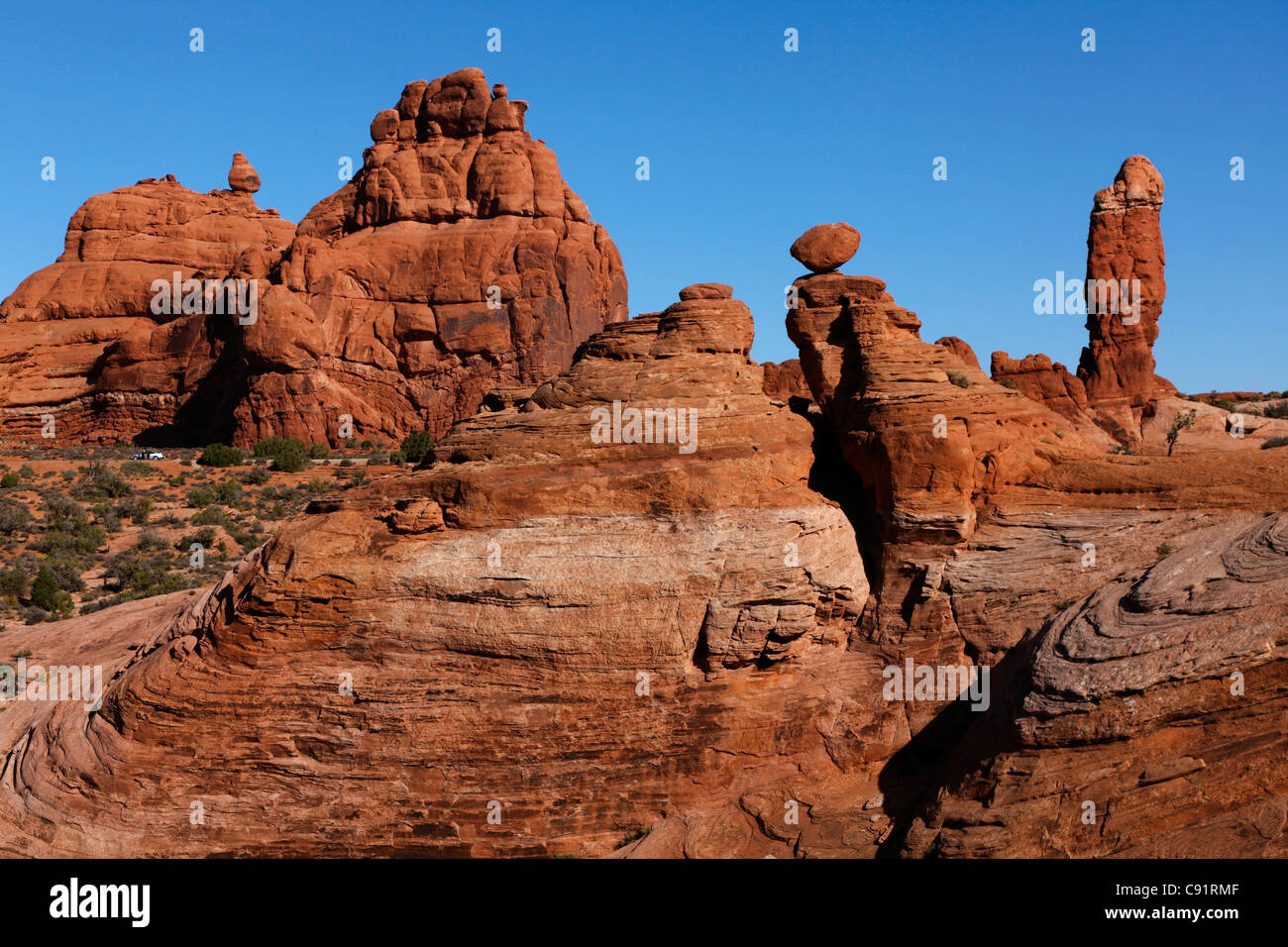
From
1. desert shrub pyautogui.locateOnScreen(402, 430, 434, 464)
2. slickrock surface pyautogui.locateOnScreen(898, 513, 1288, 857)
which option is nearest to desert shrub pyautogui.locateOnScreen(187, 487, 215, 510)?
desert shrub pyautogui.locateOnScreen(402, 430, 434, 464)

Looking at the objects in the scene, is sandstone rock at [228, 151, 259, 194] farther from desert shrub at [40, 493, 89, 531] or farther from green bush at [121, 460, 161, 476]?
desert shrub at [40, 493, 89, 531]

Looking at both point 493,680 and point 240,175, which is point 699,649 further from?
point 240,175

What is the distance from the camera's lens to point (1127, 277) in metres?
53.3

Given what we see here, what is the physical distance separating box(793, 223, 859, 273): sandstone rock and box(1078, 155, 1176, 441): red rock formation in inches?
1546

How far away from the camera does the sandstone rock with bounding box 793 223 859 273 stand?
18578 mm

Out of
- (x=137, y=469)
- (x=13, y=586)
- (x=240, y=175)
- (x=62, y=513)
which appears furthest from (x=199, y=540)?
(x=240, y=175)

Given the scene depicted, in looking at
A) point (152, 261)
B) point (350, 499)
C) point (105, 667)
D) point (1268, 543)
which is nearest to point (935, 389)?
point (1268, 543)

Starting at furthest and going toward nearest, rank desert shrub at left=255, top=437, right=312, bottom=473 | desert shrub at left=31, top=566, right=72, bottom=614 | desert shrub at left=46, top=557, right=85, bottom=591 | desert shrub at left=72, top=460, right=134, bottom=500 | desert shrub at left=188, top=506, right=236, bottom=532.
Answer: desert shrub at left=255, top=437, right=312, bottom=473, desert shrub at left=72, top=460, right=134, bottom=500, desert shrub at left=188, top=506, right=236, bottom=532, desert shrub at left=46, top=557, right=85, bottom=591, desert shrub at left=31, top=566, right=72, bottom=614

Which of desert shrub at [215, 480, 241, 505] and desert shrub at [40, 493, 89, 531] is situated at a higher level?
desert shrub at [215, 480, 241, 505]

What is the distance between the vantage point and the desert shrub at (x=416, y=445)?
165ft

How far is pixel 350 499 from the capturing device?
15.3m
